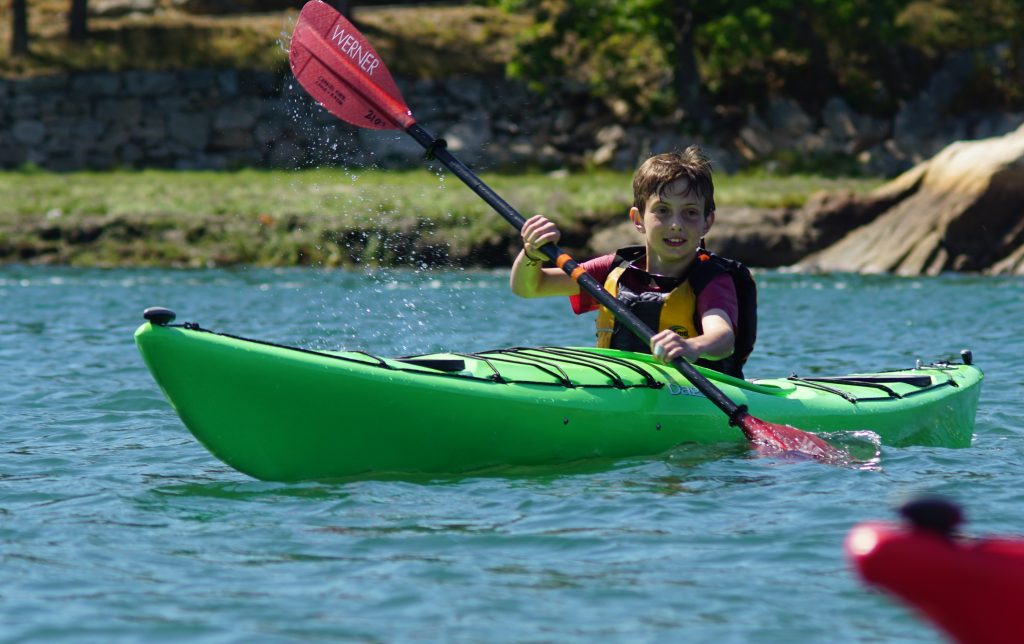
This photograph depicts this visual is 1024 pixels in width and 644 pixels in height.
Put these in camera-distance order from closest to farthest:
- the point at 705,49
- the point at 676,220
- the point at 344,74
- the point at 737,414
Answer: the point at 737,414
the point at 676,220
the point at 344,74
the point at 705,49

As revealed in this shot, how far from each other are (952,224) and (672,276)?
10.3m

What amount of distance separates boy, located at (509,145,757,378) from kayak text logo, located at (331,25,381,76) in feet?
4.68

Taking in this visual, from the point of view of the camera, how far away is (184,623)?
125 inches

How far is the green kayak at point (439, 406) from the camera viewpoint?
14.2 ft

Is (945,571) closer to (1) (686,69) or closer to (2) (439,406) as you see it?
(2) (439,406)

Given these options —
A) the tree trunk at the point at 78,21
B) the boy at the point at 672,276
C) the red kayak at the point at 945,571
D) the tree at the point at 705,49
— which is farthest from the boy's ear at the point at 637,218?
the tree trunk at the point at 78,21

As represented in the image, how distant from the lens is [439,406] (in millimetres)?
4594

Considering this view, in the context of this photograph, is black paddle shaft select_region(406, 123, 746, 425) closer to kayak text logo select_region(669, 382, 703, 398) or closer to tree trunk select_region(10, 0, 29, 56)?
kayak text logo select_region(669, 382, 703, 398)

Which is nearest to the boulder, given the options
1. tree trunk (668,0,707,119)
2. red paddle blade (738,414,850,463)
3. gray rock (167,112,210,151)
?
tree trunk (668,0,707,119)

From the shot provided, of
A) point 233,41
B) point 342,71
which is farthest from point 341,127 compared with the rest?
point 342,71

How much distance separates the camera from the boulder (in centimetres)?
1475

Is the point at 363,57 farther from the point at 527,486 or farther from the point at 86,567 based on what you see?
the point at 86,567

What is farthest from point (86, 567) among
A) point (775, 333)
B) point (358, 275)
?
point (358, 275)

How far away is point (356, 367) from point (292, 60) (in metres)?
2.28
